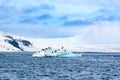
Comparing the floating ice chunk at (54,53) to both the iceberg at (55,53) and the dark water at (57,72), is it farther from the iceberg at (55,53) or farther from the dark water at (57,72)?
the dark water at (57,72)

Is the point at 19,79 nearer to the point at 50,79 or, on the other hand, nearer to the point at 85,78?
the point at 50,79

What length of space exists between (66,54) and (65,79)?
Answer: 123 m

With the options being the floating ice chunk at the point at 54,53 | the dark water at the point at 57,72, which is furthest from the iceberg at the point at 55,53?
the dark water at the point at 57,72

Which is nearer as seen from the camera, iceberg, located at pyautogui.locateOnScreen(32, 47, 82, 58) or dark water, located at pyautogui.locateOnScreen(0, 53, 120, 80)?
dark water, located at pyautogui.locateOnScreen(0, 53, 120, 80)

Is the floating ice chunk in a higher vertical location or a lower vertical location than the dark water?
higher

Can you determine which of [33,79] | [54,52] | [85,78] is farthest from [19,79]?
[54,52]

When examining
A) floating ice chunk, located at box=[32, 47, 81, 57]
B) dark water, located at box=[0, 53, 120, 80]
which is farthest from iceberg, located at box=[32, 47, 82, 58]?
dark water, located at box=[0, 53, 120, 80]

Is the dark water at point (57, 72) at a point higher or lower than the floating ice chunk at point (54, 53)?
lower

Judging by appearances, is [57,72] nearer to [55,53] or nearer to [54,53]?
[55,53]

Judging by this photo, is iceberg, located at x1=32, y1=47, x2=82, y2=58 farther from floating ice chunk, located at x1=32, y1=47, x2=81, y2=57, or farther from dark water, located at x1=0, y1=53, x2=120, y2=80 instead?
dark water, located at x1=0, y1=53, x2=120, y2=80

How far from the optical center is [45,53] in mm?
194375

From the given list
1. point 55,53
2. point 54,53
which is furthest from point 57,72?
point 54,53

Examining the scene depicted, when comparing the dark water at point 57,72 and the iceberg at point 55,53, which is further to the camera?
the iceberg at point 55,53

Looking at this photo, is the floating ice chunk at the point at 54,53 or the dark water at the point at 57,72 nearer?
the dark water at the point at 57,72
